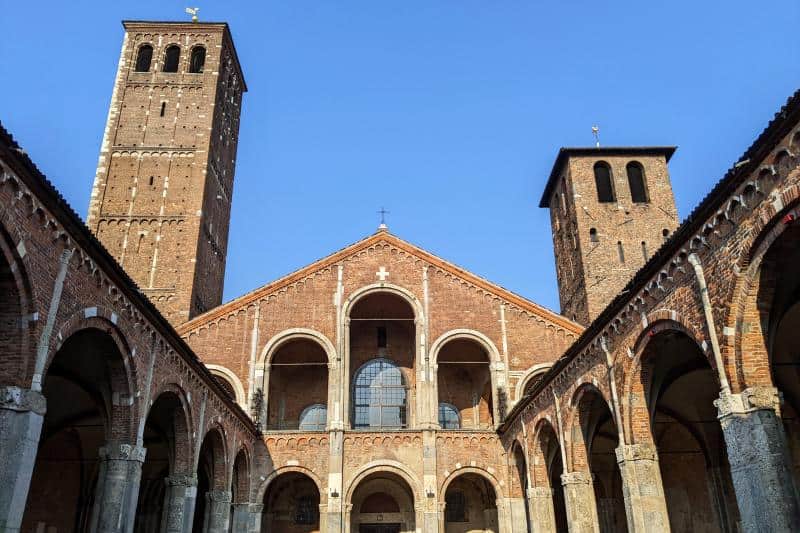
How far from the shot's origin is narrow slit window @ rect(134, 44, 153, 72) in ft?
115

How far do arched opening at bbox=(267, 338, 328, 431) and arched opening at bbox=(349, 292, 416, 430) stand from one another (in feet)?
4.33

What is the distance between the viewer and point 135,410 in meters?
13.7

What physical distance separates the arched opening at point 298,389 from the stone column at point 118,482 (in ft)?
42.2

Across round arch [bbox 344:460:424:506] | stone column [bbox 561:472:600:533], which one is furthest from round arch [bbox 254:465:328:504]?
stone column [bbox 561:472:600:533]

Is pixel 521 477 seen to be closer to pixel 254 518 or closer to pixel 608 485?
pixel 608 485

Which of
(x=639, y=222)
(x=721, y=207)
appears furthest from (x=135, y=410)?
(x=639, y=222)

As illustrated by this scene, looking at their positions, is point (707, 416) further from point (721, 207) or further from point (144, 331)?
point (144, 331)

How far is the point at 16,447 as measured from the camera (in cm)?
952

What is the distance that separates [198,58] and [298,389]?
1908cm

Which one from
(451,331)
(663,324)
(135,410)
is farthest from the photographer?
(451,331)

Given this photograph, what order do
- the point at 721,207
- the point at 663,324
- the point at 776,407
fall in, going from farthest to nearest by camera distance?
the point at 663,324, the point at 721,207, the point at 776,407

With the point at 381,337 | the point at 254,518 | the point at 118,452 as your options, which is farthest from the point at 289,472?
the point at 118,452

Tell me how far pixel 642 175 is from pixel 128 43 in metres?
26.5

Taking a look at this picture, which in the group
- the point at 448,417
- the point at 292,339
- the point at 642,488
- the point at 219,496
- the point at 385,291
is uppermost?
the point at 385,291
